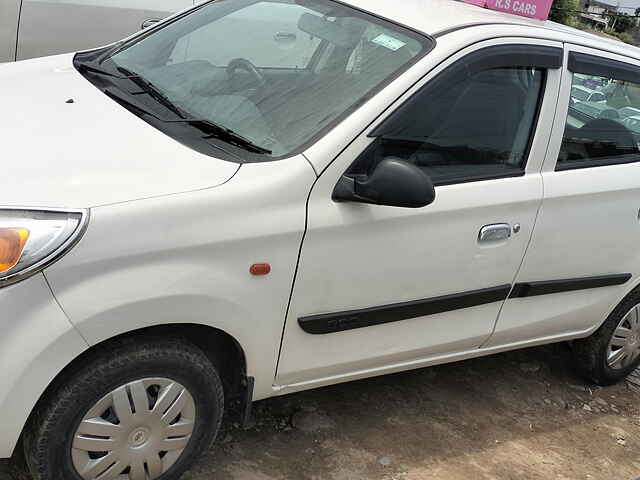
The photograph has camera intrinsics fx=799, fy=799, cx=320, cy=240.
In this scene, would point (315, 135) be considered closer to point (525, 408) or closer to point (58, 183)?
point (58, 183)

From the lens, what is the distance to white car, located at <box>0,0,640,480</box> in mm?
2230

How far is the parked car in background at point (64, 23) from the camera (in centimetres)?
527

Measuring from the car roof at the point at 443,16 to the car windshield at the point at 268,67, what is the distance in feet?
0.20

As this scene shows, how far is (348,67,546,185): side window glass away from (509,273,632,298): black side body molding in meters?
0.48

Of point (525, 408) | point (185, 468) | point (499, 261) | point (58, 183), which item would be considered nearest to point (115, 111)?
point (58, 183)

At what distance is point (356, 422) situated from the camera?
11.0ft

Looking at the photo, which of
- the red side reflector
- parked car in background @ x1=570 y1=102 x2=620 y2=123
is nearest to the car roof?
parked car in background @ x1=570 y1=102 x2=620 y2=123

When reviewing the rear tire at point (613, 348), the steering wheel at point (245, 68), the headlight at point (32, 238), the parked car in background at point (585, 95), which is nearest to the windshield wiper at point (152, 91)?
the steering wheel at point (245, 68)

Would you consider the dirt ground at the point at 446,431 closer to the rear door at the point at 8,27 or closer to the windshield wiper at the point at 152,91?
the windshield wiper at the point at 152,91

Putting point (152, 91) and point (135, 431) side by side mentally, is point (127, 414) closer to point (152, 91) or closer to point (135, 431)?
point (135, 431)

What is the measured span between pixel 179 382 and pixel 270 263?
0.47 metres

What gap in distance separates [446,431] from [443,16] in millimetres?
1730

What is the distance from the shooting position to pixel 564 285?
132 inches

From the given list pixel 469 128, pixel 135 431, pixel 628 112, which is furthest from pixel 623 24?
pixel 135 431
